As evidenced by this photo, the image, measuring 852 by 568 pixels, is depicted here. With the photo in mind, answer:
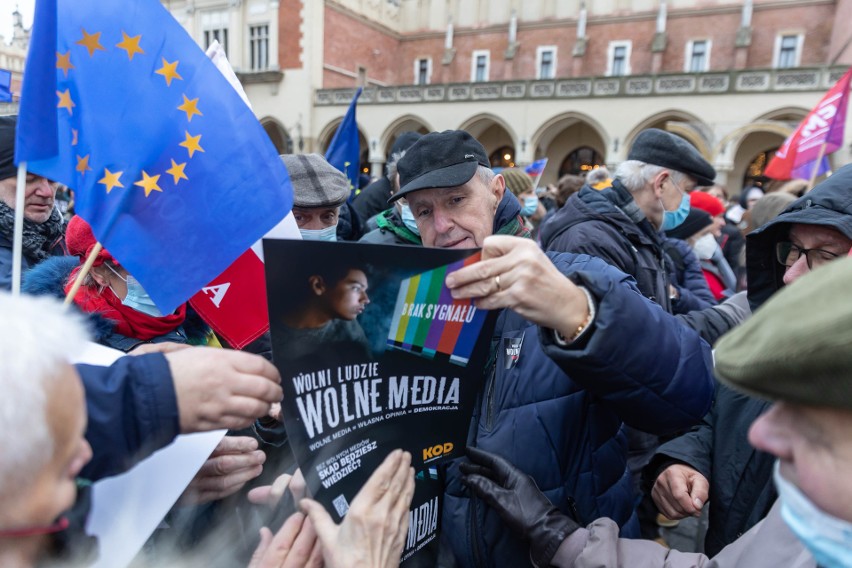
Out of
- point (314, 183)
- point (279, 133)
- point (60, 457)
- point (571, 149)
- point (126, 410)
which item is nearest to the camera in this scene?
point (60, 457)

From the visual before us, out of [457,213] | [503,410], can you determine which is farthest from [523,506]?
[457,213]

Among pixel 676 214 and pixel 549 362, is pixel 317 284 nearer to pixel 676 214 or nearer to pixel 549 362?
pixel 549 362

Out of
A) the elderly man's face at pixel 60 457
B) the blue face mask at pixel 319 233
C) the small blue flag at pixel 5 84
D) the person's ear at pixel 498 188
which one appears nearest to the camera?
the elderly man's face at pixel 60 457

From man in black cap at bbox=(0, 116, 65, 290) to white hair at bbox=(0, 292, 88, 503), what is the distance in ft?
5.97

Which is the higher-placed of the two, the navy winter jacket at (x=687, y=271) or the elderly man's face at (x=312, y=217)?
the elderly man's face at (x=312, y=217)

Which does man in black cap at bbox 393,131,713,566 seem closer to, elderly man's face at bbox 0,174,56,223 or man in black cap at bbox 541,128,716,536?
man in black cap at bbox 541,128,716,536

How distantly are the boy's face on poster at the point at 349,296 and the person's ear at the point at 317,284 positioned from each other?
0.01 meters

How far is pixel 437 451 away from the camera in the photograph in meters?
1.25

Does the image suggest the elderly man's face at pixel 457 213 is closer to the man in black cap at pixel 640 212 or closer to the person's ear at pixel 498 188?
the person's ear at pixel 498 188

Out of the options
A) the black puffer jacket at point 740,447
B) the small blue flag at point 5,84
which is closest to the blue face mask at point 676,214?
the black puffer jacket at point 740,447

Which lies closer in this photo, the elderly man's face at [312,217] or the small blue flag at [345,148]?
the elderly man's face at [312,217]

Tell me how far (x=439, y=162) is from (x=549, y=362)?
→ 758 millimetres

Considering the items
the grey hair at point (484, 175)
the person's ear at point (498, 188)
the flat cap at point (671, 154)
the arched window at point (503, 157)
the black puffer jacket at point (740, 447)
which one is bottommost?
the black puffer jacket at point (740, 447)

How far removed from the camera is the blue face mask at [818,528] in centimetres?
72
